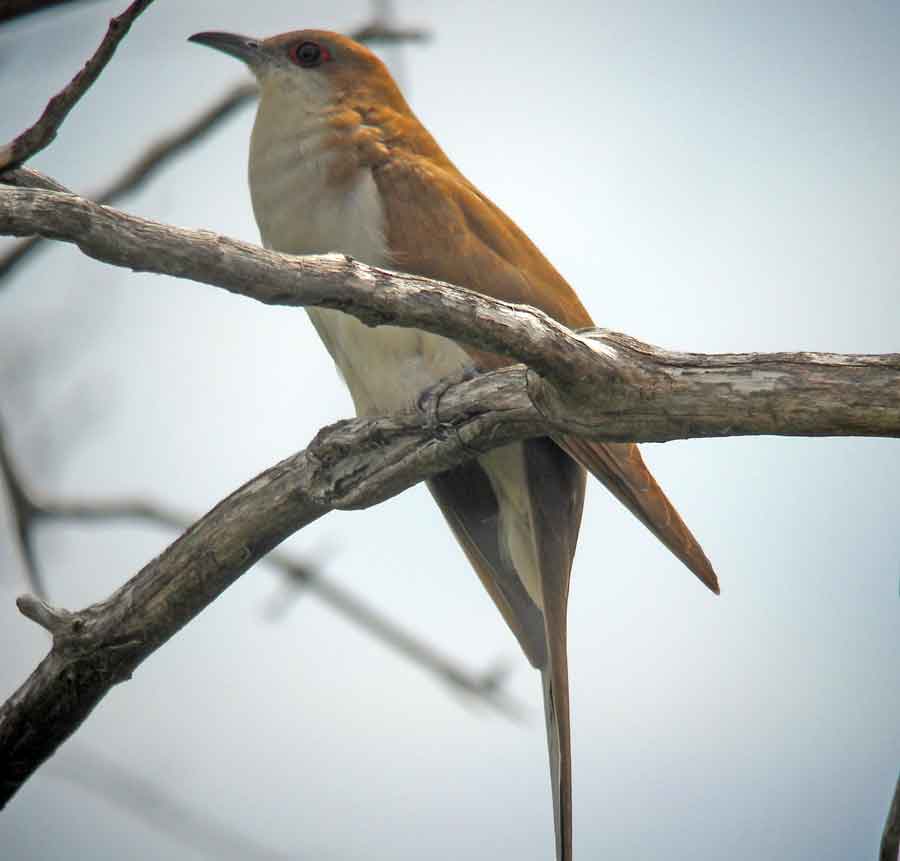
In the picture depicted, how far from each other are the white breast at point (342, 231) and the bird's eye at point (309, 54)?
0.27 metres

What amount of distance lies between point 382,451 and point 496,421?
392 millimetres

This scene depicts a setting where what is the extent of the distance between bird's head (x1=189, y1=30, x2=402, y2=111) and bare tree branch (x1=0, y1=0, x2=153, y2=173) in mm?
1730

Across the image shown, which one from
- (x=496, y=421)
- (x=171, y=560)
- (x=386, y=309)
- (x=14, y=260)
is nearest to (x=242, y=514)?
(x=171, y=560)

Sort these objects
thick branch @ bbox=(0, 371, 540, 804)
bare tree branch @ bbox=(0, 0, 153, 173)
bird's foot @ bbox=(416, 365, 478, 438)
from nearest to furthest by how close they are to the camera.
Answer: bare tree branch @ bbox=(0, 0, 153, 173) < bird's foot @ bbox=(416, 365, 478, 438) < thick branch @ bbox=(0, 371, 540, 804)

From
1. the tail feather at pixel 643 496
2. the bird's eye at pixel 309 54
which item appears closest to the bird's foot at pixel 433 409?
the tail feather at pixel 643 496

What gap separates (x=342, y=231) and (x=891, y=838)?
2.19m

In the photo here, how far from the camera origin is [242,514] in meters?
2.99

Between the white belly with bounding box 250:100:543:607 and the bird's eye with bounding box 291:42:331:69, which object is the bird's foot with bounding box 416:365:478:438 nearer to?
the white belly with bounding box 250:100:543:607

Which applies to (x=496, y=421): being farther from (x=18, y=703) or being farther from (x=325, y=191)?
(x=18, y=703)

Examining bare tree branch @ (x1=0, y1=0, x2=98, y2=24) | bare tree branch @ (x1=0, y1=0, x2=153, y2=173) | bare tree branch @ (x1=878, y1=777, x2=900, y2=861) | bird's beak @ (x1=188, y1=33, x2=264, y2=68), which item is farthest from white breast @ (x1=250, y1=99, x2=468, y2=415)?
bare tree branch @ (x1=878, y1=777, x2=900, y2=861)

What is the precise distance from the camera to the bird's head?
396 centimetres

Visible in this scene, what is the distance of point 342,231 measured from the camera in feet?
11.7

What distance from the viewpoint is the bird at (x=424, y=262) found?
3.48m

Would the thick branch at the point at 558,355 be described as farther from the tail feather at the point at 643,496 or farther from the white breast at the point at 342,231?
the white breast at the point at 342,231
